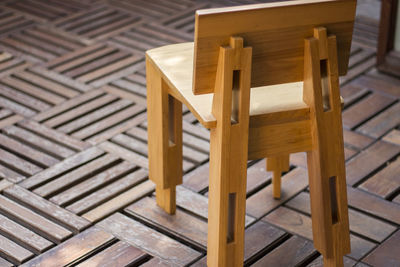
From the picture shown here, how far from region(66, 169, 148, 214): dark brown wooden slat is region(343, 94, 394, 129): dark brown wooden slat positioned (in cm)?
87

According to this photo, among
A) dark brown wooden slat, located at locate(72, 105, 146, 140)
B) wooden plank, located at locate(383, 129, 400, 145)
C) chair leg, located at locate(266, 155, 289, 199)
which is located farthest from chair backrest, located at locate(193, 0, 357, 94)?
dark brown wooden slat, located at locate(72, 105, 146, 140)

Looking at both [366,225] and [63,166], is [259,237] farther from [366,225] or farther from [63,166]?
[63,166]

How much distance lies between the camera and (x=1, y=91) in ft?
9.86

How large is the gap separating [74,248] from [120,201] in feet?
0.91

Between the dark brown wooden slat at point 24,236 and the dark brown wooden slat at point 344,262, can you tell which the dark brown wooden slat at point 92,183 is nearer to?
the dark brown wooden slat at point 24,236

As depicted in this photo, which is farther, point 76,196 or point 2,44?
point 2,44

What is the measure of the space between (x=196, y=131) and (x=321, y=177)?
103 centimetres

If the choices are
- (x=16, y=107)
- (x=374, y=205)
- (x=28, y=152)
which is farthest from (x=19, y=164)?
(x=374, y=205)

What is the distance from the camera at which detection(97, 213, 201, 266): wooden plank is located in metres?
1.98

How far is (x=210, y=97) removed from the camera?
174cm

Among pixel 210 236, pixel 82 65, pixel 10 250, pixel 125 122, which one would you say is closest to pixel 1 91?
pixel 82 65

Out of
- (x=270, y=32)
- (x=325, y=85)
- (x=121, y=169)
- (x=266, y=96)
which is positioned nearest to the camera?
(x=270, y=32)

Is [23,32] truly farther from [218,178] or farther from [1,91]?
[218,178]

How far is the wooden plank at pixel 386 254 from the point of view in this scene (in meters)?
1.93
